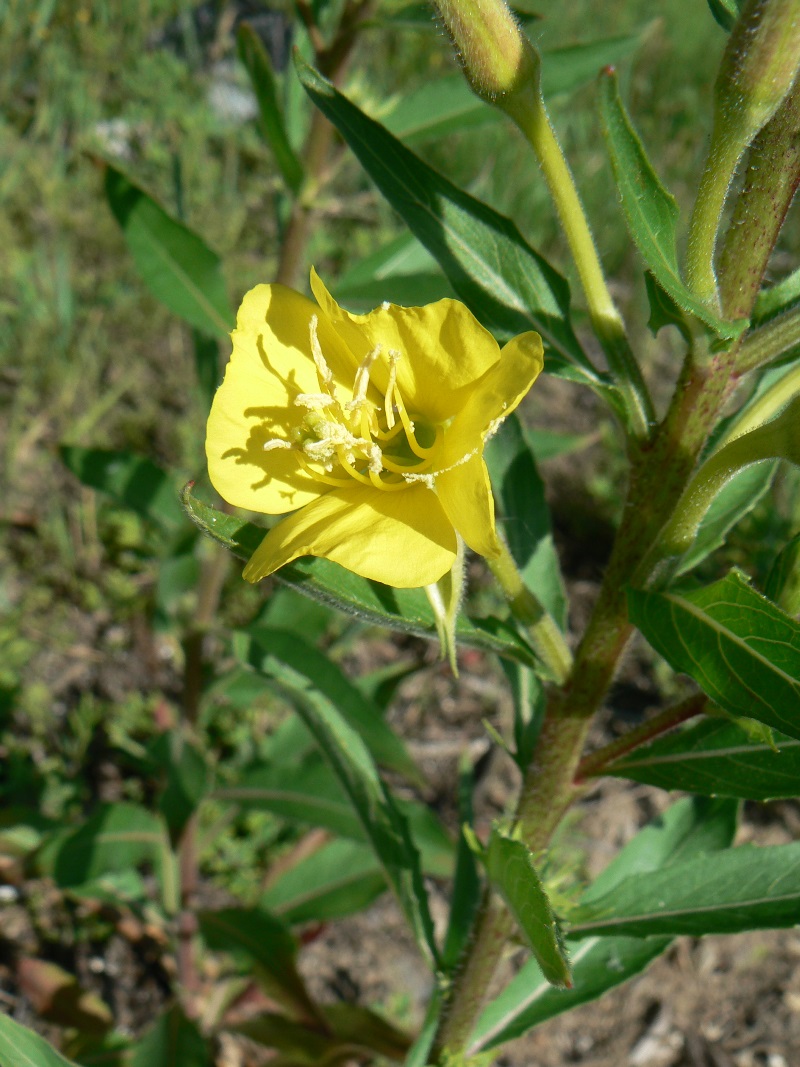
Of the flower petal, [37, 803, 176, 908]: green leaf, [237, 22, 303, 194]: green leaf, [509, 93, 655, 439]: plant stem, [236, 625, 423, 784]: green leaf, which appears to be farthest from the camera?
[37, 803, 176, 908]: green leaf

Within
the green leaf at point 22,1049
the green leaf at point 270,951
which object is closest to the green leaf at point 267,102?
the green leaf at point 22,1049

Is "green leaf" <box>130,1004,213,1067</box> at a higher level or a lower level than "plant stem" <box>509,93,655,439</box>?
lower

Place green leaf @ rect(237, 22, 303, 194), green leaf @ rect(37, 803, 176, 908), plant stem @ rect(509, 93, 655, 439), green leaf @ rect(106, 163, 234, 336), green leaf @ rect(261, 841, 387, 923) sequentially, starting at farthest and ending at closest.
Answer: green leaf @ rect(261, 841, 387, 923) → green leaf @ rect(37, 803, 176, 908) → green leaf @ rect(106, 163, 234, 336) → green leaf @ rect(237, 22, 303, 194) → plant stem @ rect(509, 93, 655, 439)

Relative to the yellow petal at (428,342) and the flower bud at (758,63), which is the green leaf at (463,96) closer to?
the yellow petal at (428,342)

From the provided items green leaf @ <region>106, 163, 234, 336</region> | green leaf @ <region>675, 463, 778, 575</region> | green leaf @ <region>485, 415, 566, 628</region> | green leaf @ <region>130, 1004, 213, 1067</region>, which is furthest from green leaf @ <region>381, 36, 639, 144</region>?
green leaf @ <region>130, 1004, 213, 1067</region>

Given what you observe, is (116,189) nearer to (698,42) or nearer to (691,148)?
(691,148)

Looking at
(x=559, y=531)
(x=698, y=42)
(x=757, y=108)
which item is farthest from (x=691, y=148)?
(x=757, y=108)

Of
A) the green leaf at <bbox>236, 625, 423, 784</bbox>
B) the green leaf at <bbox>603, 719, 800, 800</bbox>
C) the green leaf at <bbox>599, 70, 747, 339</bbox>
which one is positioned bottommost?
the green leaf at <bbox>236, 625, 423, 784</bbox>

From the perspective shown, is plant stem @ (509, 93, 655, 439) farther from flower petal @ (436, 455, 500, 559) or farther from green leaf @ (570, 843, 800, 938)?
green leaf @ (570, 843, 800, 938)
